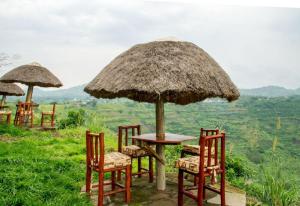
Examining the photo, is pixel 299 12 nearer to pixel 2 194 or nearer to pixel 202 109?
pixel 2 194

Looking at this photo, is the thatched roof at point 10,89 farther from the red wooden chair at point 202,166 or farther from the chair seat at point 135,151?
the red wooden chair at point 202,166

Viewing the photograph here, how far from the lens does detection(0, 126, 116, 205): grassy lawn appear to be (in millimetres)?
3688

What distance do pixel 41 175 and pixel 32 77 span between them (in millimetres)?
5916

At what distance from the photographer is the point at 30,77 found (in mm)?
9891

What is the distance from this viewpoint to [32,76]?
9.95m

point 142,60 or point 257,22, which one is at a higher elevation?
point 257,22

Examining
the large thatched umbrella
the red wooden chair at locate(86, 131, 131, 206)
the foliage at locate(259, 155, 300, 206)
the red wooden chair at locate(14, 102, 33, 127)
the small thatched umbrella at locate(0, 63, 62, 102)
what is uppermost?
the small thatched umbrella at locate(0, 63, 62, 102)

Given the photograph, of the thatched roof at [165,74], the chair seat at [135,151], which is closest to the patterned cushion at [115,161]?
the chair seat at [135,151]

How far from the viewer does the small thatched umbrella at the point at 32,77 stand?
9812mm

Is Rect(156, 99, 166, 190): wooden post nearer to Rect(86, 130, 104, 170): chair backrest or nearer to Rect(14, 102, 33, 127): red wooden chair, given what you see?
Rect(86, 130, 104, 170): chair backrest

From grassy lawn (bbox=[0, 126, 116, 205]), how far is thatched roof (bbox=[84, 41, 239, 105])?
128cm

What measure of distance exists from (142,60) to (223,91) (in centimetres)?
102

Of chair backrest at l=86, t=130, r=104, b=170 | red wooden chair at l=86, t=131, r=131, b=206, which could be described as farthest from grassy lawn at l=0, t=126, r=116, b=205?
chair backrest at l=86, t=130, r=104, b=170

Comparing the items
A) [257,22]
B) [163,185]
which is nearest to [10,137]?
[163,185]
